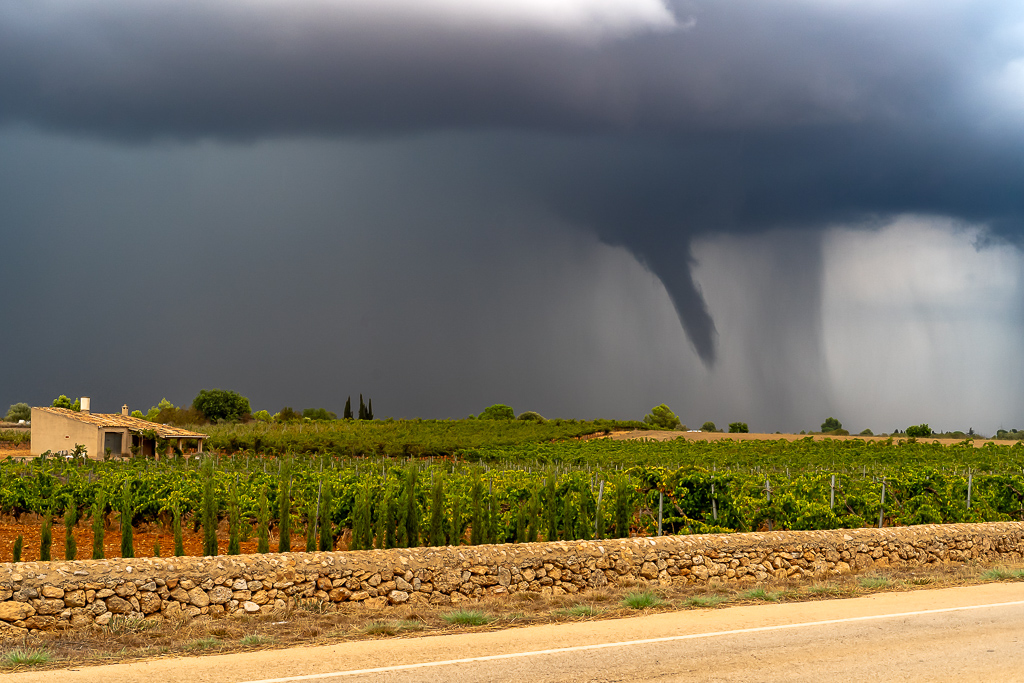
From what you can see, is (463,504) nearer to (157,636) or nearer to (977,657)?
(157,636)

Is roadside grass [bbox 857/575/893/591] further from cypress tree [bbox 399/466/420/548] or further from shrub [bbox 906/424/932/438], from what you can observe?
shrub [bbox 906/424/932/438]

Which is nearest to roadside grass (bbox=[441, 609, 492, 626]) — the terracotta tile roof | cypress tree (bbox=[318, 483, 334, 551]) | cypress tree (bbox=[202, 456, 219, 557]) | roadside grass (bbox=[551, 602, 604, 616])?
roadside grass (bbox=[551, 602, 604, 616])

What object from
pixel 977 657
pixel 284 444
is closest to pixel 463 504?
pixel 977 657

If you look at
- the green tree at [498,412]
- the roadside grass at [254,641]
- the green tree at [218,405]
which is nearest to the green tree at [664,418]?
the green tree at [498,412]

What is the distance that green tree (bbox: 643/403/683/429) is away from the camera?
129 meters

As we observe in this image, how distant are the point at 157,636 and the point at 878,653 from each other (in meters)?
8.91

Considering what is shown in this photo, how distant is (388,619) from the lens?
12477mm

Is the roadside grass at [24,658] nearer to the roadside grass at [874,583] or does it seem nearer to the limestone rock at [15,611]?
→ the limestone rock at [15,611]

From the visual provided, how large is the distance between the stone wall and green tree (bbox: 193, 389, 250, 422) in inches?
5014

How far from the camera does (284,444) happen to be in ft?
248

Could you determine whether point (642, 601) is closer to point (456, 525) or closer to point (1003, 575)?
A: point (456, 525)

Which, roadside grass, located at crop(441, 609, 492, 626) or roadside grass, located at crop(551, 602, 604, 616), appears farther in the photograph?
roadside grass, located at crop(551, 602, 604, 616)

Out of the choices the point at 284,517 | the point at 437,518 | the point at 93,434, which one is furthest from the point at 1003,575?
the point at 93,434

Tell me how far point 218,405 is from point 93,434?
85.2 meters
